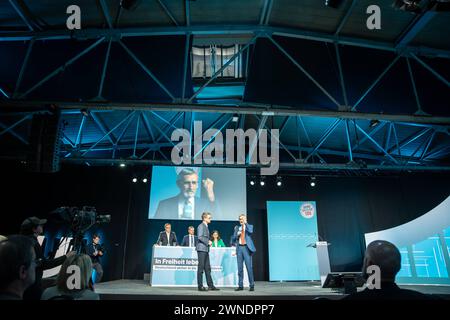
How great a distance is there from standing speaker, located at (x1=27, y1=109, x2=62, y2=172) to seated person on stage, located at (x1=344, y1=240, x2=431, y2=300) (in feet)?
18.0

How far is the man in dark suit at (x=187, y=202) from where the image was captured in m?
9.30

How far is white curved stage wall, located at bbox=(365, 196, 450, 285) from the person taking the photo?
8.91 meters

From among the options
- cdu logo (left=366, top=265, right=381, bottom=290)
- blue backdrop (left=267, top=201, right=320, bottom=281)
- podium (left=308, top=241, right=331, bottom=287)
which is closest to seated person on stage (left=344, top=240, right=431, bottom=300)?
cdu logo (left=366, top=265, right=381, bottom=290)

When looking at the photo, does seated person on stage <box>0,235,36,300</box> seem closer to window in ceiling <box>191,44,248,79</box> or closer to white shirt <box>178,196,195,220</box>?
window in ceiling <box>191,44,248,79</box>

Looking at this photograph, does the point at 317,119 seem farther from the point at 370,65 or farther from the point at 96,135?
the point at 96,135

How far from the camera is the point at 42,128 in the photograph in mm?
5734

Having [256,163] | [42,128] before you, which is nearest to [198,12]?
[42,128]

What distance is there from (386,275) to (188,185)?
7972mm

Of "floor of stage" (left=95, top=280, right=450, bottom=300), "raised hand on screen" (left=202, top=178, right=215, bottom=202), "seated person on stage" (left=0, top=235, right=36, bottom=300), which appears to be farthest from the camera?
"raised hand on screen" (left=202, top=178, right=215, bottom=202)

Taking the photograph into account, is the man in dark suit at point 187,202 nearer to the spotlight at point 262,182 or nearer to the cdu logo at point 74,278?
the spotlight at point 262,182

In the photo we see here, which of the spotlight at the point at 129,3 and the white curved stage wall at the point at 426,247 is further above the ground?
the spotlight at the point at 129,3

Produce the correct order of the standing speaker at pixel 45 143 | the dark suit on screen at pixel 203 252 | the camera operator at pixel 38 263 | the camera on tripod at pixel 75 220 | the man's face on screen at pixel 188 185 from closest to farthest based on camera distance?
the camera operator at pixel 38 263
the camera on tripod at pixel 75 220
the standing speaker at pixel 45 143
the dark suit on screen at pixel 203 252
the man's face on screen at pixel 188 185

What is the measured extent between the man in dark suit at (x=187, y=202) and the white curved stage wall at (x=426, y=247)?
633 cm

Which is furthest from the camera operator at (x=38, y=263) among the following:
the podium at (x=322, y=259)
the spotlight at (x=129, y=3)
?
the podium at (x=322, y=259)
